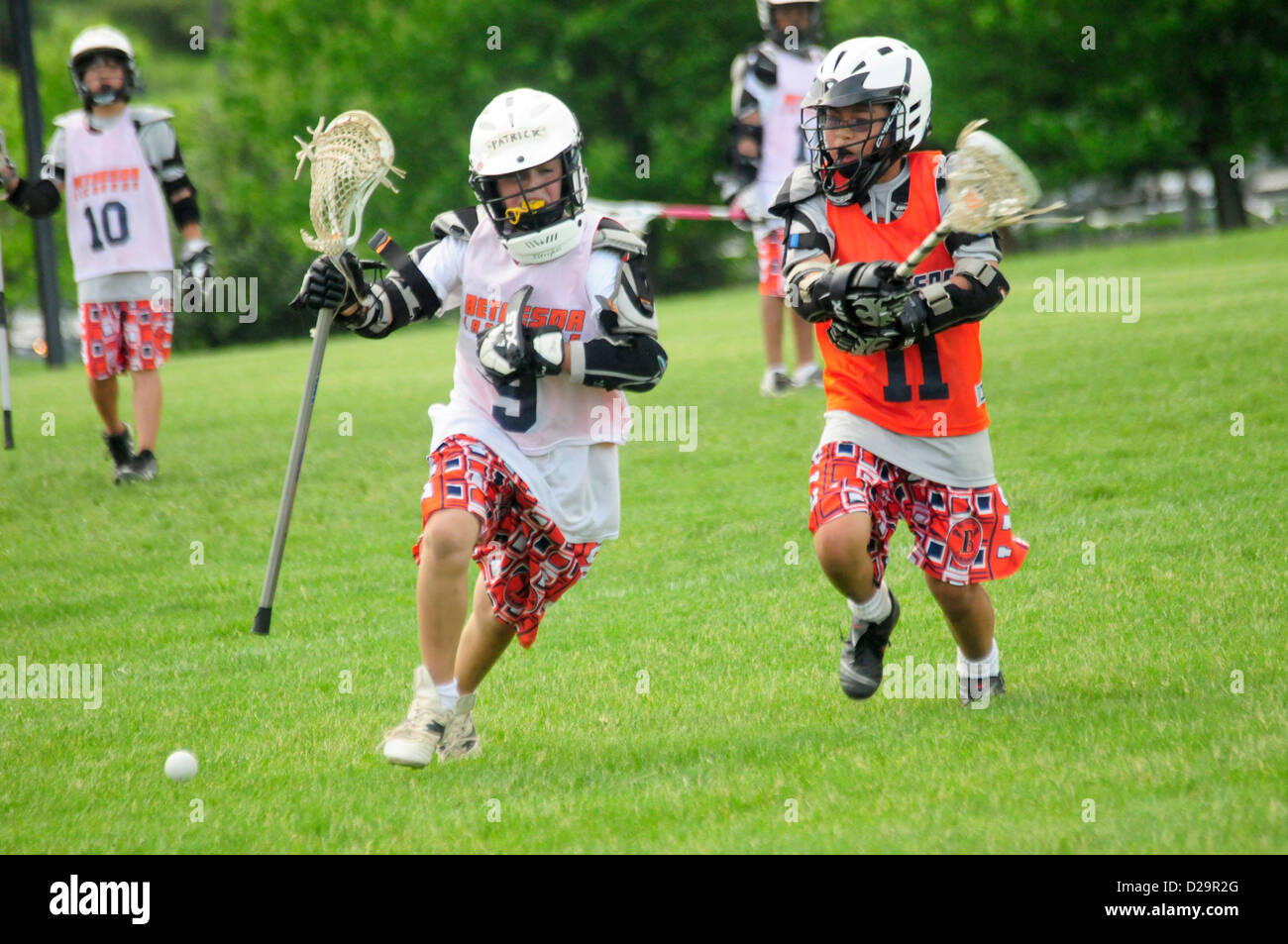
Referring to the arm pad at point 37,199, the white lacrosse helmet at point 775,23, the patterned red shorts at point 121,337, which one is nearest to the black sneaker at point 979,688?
the patterned red shorts at point 121,337

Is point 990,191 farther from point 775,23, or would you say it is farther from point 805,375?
point 775,23

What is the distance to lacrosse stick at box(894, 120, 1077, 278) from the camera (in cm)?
440

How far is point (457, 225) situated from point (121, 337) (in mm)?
5397

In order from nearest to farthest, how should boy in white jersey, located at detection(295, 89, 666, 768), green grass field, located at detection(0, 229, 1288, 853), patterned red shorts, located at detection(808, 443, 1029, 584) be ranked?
green grass field, located at detection(0, 229, 1288, 853)
boy in white jersey, located at detection(295, 89, 666, 768)
patterned red shorts, located at detection(808, 443, 1029, 584)

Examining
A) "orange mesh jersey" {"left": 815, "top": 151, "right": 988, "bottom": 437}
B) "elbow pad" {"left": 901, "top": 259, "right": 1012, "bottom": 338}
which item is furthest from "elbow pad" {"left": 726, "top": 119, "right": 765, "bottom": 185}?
"elbow pad" {"left": 901, "top": 259, "right": 1012, "bottom": 338}

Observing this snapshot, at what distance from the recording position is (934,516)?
4.89 metres

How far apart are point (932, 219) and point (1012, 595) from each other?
206 cm

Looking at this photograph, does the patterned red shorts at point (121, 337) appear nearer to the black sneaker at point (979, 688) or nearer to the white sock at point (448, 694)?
the white sock at point (448, 694)

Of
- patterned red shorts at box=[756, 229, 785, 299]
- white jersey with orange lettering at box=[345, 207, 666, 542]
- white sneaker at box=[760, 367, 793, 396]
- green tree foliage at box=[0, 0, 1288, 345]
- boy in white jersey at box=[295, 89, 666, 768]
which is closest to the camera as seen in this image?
boy in white jersey at box=[295, 89, 666, 768]

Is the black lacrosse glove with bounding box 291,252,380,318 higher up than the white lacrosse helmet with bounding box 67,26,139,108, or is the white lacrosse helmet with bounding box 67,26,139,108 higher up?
the white lacrosse helmet with bounding box 67,26,139,108

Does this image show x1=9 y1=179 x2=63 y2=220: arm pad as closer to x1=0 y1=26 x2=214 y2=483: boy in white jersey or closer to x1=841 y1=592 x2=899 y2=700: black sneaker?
x1=0 y1=26 x2=214 y2=483: boy in white jersey

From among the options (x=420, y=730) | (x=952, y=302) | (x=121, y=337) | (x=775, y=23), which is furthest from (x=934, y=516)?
(x=775, y=23)

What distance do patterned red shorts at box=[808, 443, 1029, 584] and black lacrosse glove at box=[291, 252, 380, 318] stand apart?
1535 mm

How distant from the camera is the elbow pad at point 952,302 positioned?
4535 mm
